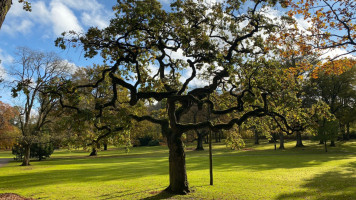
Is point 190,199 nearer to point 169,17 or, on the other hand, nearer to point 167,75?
point 167,75

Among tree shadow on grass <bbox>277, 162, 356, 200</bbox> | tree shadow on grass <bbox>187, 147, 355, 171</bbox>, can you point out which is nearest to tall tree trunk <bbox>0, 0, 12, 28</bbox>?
tree shadow on grass <bbox>277, 162, 356, 200</bbox>

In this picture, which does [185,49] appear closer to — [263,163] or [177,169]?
[177,169]

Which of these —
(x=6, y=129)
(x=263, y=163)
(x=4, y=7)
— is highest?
(x=4, y=7)

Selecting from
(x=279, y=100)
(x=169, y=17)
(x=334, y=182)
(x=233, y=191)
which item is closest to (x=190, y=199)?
(x=233, y=191)

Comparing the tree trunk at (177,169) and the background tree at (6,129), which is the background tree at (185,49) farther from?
the background tree at (6,129)

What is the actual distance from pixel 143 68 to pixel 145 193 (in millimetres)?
7207

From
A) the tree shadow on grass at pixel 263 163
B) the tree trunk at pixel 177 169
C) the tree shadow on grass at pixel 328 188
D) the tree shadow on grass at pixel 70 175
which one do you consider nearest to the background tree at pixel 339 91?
the tree shadow on grass at pixel 263 163

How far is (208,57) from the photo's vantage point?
1247cm

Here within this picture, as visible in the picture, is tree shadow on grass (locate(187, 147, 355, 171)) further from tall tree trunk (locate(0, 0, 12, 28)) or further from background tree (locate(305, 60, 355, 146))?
tall tree trunk (locate(0, 0, 12, 28))

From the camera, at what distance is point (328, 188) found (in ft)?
45.2

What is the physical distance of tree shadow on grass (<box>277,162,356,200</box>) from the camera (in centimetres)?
1198

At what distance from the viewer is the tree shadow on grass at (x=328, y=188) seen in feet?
39.3

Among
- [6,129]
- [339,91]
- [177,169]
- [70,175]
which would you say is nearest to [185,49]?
[177,169]

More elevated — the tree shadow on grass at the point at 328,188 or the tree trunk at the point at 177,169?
the tree trunk at the point at 177,169
